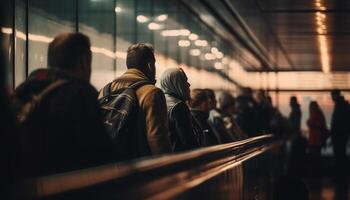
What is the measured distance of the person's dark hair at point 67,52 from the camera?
13.7ft

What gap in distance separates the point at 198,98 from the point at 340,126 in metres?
10.9

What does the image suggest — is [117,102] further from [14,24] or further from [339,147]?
[339,147]

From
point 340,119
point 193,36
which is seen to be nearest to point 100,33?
point 193,36

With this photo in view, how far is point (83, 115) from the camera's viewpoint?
3811 millimetres

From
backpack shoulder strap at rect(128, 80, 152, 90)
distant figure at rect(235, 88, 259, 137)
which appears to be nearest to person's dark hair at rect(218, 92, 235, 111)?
distant figure at rect(235, 88, 259, 137)

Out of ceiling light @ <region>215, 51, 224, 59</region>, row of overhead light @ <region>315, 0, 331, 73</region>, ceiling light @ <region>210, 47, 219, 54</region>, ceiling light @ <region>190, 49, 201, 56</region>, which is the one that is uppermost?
row of overhead light @ <region>315, 0, 331, 73</region>

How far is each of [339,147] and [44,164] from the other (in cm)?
1665

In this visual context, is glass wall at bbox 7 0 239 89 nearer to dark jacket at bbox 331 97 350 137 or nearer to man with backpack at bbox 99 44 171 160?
man with backpack at bbox 99 44 171 160

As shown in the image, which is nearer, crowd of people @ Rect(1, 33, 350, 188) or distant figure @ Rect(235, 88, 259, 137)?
crowd of people @ Rect(1, 33, 350, 188)

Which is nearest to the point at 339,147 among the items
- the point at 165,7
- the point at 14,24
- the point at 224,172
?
the point at 165,7

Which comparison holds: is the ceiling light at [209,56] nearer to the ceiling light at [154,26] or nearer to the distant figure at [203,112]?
the ceiling light at [154,26]

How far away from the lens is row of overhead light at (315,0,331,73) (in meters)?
19.2

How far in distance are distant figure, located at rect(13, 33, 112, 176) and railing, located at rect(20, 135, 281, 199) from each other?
31cm

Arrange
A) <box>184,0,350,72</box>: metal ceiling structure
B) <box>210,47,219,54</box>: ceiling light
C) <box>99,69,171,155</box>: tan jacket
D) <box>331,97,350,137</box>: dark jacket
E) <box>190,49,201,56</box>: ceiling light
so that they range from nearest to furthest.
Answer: <box>99,69,171,155</box>: tan jacket
<box>184,0,350,72</box>: metal ceiling structure
<box>190,49,201,56</box>: ceiling light
<box>331,97,350,137</box>: dark jacket
<box>210,47,219,54</box>: ceiling light
